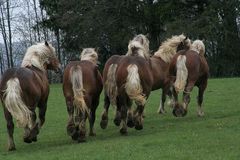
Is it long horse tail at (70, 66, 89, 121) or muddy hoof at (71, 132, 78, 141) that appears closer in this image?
long horse tail at (70, 66, 89, 121)

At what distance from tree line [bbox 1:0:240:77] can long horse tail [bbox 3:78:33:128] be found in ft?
107

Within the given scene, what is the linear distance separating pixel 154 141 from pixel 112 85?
7.85 ft

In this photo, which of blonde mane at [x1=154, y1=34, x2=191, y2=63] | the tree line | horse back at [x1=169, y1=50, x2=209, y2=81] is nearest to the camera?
horse back at [x1=169, y1=50, x2=209, y2=81]

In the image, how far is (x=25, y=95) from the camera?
36.9 ft

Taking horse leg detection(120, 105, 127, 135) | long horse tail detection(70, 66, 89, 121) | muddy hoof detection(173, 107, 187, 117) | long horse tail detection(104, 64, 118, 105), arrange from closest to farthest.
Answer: long horse tail detection(70, 66, 89, 121) → horse leg detection(120, 105, 127, 135) → long horse tail detection(104, 64, 118, 105) → muddy hoof detection(173, 107, 187, 117)

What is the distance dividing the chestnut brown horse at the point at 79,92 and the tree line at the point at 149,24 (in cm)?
3089

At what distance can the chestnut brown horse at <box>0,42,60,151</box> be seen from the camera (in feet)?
35.5

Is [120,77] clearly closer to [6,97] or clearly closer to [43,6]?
[6,97]

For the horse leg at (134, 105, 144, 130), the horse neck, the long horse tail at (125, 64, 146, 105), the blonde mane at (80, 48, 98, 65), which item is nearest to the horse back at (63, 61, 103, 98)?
the horse neck

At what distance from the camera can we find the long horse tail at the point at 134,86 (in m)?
12.1

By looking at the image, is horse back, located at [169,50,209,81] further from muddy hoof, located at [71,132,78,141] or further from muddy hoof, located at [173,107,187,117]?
muddy hoof, located at [71,132,78,141]

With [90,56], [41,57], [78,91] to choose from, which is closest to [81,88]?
[78,91]

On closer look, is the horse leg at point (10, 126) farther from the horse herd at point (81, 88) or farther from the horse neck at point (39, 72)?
the horse neck at point (39, 72)

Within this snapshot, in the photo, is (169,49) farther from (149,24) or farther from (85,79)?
(149,24)
